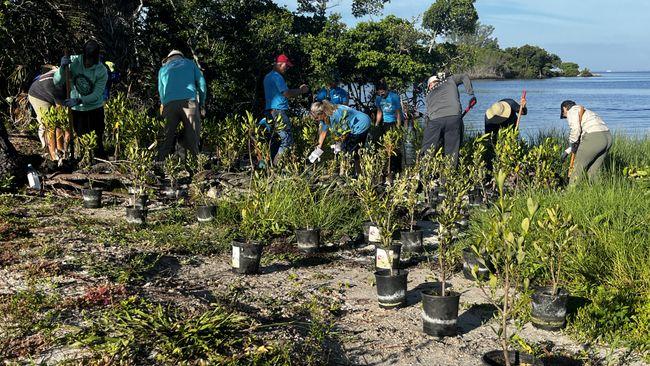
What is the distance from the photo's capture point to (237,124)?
10656mm

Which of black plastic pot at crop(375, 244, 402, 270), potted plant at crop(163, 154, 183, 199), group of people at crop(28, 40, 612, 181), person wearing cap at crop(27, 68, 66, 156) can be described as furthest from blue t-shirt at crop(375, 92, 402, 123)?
black plastic pot at crop(375, 244, 402, 270)

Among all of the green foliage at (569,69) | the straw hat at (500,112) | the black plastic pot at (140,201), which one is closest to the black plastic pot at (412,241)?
the black plastic pot at (140,201)

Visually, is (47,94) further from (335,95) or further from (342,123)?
(335,95)

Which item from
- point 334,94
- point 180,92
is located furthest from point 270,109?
point 334,94

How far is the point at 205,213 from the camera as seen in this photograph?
6.30 metres

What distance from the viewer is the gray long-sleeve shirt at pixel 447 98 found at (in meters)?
8.55

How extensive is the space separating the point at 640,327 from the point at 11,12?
1072 centimetres

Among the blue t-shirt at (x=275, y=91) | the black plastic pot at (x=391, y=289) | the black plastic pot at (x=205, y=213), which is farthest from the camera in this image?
the blue t-shirt at (x=275, y=91)

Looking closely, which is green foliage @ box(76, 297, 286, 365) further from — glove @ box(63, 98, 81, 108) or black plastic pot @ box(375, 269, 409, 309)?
glove @ box(63, 98, 81, 108)

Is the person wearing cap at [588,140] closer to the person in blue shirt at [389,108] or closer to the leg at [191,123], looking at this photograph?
the person in blue shirt at [389,108]

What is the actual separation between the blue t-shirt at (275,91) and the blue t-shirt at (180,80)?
0.93 meters

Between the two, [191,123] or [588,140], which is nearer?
[588,140]

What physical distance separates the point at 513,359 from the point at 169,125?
20.9 feet

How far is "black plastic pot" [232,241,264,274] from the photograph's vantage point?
485 cm
